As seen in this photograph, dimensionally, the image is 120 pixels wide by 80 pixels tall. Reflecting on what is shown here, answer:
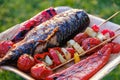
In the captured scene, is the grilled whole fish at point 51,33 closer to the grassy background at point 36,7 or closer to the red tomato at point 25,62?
the red tomato at point 25,62

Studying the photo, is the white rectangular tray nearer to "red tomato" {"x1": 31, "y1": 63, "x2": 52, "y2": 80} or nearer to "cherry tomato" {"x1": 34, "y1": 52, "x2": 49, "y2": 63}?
"red tomato" {"x1": 31, "y1": 63, "x2": 52, "y2": 80}

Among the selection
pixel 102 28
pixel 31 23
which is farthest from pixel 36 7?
pixel 102 28

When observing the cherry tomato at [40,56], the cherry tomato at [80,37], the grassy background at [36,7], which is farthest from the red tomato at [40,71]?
the grassy background at [36,7]

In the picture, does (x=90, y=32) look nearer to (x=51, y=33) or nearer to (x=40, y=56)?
(x=51, y=33)

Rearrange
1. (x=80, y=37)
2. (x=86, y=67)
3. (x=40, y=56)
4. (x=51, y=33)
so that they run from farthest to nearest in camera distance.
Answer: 1. (x=80, y=37)
2. (x=51, y=33)
3. (x=40, y=56)
4. (x=86, y=67)

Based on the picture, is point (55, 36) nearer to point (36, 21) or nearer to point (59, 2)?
point (36, 21)

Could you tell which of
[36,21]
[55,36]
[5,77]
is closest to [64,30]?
[55,36]
